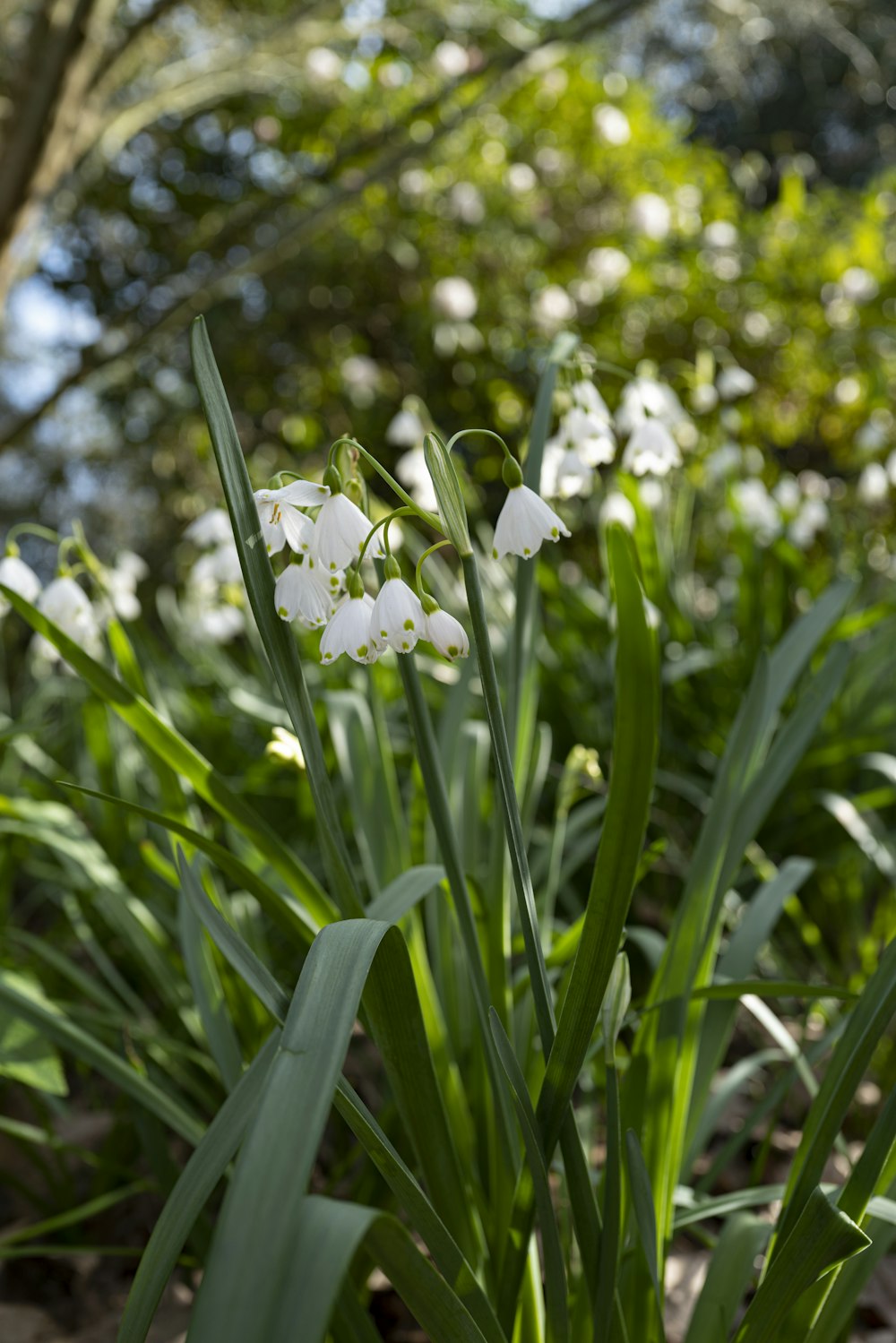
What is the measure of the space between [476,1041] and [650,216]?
4.44m

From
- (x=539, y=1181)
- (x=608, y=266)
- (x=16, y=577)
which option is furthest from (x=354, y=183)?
(x=539, y=1181)

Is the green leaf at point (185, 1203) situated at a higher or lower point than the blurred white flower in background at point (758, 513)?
higher

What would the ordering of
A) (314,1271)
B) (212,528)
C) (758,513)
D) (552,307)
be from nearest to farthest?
(314,1271)
(212,528)
(758,513)
(552,307)

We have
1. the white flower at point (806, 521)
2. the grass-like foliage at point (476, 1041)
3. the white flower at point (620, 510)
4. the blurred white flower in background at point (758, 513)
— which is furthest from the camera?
the white flower at point (806, 521)

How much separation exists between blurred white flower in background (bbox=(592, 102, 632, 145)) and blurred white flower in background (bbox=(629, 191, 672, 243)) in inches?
13.9

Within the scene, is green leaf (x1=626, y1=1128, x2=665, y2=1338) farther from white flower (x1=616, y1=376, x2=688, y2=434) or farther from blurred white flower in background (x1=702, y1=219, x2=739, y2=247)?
blurred white flower in background (x1=702, y1=219, x2=739, y2=247)

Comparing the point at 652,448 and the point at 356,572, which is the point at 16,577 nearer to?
the point at 356,572

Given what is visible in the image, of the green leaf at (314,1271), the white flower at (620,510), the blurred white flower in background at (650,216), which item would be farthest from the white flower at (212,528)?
the blurred white flower in background at (650,216)

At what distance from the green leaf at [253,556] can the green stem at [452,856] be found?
84mm

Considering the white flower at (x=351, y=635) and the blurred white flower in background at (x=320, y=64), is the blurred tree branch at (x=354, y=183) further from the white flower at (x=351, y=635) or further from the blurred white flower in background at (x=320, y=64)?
the white flower at (x=351, y=635)

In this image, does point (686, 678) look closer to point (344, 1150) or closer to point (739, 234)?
point (344, 1150)

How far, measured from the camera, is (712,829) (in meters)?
1.01

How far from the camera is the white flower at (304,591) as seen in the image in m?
0.80

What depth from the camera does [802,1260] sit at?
0.73 m
